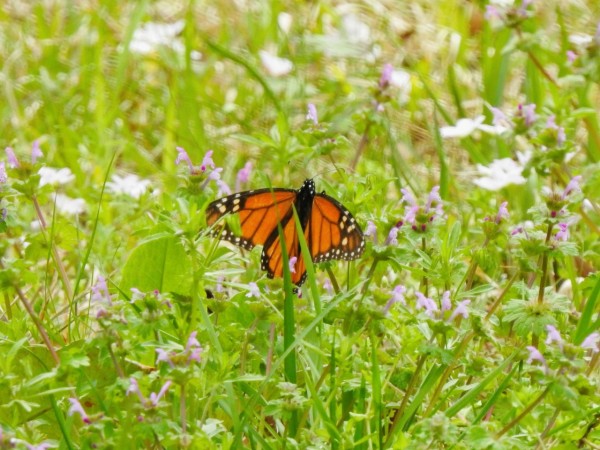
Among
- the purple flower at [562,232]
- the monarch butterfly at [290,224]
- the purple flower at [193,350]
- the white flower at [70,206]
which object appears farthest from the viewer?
the white flower at [70,206]

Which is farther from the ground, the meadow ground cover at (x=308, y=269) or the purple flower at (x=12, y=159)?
the purple flower at (x=12, y=159)

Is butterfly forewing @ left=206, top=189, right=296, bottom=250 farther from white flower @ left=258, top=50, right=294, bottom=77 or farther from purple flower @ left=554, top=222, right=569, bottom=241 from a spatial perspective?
white flower @ left=258, top=50, right=294, bottom=77

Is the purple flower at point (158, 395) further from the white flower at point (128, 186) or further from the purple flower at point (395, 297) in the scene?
the white flower at point (128, 186)

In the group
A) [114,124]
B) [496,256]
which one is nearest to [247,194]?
[496,256]

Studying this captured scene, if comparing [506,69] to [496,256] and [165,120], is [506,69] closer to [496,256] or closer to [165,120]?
[165,120]

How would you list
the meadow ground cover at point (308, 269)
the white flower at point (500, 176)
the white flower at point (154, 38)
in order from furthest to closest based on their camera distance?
1. the white flower at point (154, 38)
2. the white flower at point (500, 176)
3. the meadow ground cover at point (308, 269)

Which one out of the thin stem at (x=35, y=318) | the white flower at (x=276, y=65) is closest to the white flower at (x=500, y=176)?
the white flower at (x=276, y=65)
